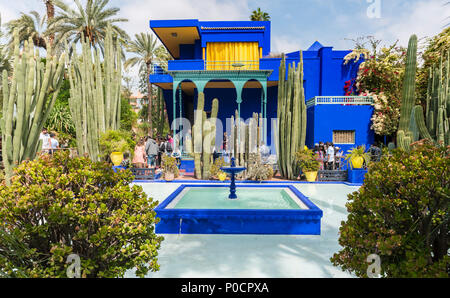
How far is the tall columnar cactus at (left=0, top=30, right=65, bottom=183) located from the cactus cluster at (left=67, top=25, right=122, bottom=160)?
19.3ft

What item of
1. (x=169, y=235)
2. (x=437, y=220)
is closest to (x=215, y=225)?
(x=169, y=235)

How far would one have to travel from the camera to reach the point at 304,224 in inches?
204

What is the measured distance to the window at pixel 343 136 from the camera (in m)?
14.1

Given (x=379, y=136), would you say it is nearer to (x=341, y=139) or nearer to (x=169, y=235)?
(x=341, y=139)

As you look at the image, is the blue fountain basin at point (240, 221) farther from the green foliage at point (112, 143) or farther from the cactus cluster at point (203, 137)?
the green foliage at point (112, 143)

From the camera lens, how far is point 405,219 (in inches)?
96.3

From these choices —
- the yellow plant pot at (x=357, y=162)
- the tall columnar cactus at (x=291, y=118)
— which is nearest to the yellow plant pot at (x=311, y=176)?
the tall columnar cactus at (x=291, y=118)

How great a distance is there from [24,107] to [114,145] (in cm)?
657

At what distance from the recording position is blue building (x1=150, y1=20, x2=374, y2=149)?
13930 mm

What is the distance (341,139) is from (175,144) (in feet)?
30.1

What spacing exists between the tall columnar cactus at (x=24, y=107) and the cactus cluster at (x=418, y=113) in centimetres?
810

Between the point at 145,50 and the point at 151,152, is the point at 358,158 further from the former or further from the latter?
the point at 145,50
